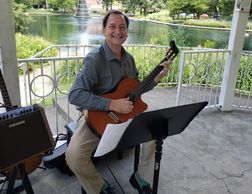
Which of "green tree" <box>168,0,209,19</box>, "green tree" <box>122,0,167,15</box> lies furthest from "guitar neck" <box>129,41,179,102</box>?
"green tree" <box>168,0,209,19</box>

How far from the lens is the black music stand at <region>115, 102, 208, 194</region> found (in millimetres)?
1142

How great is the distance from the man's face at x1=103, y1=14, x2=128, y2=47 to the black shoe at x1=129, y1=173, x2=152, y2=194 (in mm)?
963

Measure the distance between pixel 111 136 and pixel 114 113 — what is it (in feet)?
1.61

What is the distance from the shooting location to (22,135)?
1.29 metres

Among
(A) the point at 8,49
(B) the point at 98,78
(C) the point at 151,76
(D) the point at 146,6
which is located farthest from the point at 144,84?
(D) the point at 146,6

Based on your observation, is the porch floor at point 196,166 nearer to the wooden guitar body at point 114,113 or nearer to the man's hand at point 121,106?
the wooden guitar body at point 114,113

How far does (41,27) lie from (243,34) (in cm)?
869

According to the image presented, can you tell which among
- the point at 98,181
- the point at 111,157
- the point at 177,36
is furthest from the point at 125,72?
the point at 177,36

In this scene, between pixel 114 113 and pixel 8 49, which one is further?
pixel 8 49

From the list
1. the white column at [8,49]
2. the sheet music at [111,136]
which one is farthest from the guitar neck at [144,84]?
the white column at [8,49]

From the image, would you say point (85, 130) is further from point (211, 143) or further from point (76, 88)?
point (211, 143)

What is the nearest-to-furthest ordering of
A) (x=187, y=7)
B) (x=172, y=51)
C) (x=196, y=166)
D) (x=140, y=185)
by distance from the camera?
(x=172, y=51) < (x=140, y=185) < (x=196, y=166) < (x=187, y=7)

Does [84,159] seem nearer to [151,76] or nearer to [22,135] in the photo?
[22,135]

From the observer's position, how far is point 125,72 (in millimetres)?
1751
